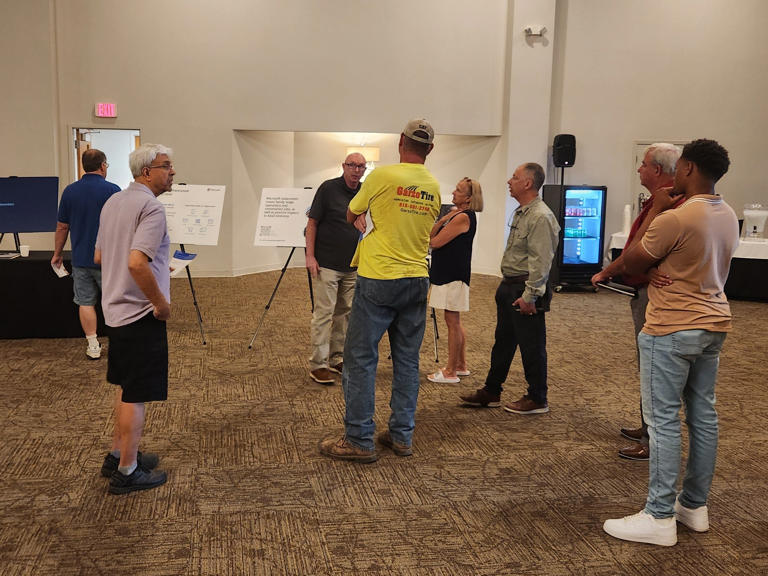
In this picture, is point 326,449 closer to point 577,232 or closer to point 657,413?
point 657,413

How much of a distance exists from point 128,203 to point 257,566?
1535 mm

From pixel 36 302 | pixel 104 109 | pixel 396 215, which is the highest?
pixel 104 109

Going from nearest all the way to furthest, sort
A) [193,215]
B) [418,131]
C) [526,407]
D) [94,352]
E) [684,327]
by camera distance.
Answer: [684,327], [418,131], [526,407], [94,352], [193,215]

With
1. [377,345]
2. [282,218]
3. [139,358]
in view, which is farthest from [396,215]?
[282,218]

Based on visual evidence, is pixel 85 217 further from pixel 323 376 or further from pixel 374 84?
pixel 374 84

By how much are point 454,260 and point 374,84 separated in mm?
6090

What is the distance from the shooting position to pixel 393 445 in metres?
3.92

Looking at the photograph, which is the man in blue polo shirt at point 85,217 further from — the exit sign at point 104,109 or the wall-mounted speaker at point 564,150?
the wall-mounted speaker at point 564,150

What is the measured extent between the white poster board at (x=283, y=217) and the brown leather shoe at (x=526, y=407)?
2413 mm

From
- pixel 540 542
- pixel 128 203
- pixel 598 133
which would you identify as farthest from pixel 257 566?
pixel 598 133

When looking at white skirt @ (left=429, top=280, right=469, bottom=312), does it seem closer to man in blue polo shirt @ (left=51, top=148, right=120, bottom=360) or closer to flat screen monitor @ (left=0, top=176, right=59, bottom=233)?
man in blue polo shirt @ (left=51, top=148, right=120, bottom=360)

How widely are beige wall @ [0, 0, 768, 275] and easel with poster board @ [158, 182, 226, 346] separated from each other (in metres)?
3.72

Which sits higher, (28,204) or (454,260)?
(28,204)

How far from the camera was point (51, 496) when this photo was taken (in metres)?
3.30
